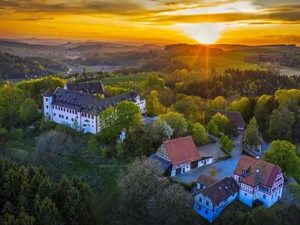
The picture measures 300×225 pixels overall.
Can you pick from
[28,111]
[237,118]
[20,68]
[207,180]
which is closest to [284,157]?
[207,180]

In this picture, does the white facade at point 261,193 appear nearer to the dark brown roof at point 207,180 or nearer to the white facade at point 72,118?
the dark brown roof at point 207,180

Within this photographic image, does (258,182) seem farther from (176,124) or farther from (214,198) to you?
(176,124)

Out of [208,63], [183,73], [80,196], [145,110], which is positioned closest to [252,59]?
[208,63]

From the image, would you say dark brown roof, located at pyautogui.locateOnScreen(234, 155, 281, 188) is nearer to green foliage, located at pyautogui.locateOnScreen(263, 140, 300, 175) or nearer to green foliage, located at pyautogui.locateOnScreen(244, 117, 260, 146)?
green foliage, located at pyautogui.locateOnScreen(263, 140, 300, 175)

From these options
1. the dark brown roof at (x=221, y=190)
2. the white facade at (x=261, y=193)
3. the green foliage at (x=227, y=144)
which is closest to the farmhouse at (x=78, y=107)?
the green foliage at (x=227, y=144)

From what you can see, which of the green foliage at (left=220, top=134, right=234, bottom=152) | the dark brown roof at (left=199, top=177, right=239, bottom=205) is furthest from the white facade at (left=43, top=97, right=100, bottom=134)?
the dark brown roof at (left=199, top=177, right=239, bottom=205)

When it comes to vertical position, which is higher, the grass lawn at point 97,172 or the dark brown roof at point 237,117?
the dark brown roof at point 237,117

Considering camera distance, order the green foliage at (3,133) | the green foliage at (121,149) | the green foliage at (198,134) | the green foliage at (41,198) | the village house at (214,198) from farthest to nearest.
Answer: the green foliage at (3,133)
the green foliage at (198,134)
the green foliage at (121,149)
the village house at (214,198)
the green foliage at (41,198)
